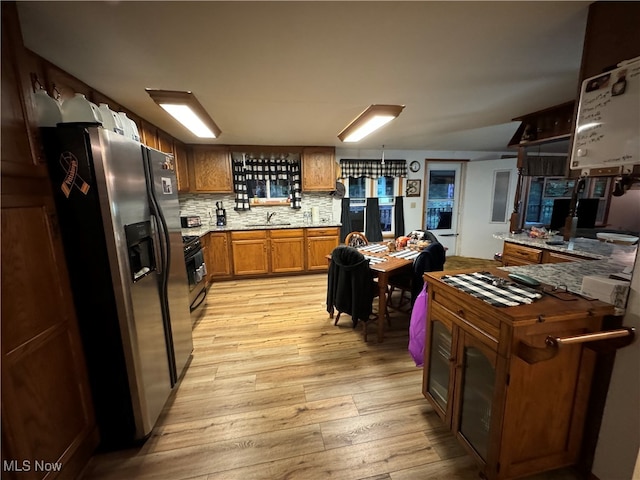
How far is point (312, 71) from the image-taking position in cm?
171

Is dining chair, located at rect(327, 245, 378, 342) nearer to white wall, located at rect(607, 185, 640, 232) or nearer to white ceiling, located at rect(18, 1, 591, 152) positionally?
white ceiling, located at rect(18, 1, 591, 152)

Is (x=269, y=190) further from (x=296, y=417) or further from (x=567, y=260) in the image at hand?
(x=567, y=260)

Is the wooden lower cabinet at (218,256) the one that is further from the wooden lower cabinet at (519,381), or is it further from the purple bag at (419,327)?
the wooden lower cabinet at (519,381)

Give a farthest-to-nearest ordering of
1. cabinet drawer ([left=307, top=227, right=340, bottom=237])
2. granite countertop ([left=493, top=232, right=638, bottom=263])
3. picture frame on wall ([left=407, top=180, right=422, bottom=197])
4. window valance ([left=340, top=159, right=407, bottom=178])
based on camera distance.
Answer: picture frame on wall ([left=407, top=180, right=422, bottom=197]) < window valance ([left=340, top=159, right=407, bottom=178]) < cabinet drawer ([left=307, top=227, right=340, bottom=237]) < granite countertop ([left=493, top=232, right=638, bottom=263])

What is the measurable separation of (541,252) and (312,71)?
2.86 metres

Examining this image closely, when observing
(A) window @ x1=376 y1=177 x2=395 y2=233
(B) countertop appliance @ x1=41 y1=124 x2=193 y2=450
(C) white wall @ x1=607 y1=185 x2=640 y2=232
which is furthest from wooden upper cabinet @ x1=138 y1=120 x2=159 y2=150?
(C) white wall @ x1=607 y1=185 x2=640 y2=232

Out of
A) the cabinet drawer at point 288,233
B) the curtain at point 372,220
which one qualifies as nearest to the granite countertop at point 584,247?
the curtain at point 372,220

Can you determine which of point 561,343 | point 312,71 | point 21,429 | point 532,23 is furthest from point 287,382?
point 532,23

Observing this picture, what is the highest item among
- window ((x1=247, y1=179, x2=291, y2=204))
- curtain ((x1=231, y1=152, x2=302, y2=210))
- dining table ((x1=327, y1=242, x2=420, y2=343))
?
curtain ((x1=231, y1=152, x2=302, y2=210))

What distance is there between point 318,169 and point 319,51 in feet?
10.2

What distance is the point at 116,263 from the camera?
133cm

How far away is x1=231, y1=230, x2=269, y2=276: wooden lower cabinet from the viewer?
13.9 feet

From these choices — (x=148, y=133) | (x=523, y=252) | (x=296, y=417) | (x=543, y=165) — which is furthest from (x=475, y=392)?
(x=543, y=165)

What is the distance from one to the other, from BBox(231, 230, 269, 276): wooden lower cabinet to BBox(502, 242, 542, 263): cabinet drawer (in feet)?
11.2
